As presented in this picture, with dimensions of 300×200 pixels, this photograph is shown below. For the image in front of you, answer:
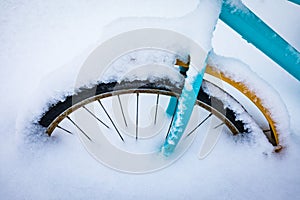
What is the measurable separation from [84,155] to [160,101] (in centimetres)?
31

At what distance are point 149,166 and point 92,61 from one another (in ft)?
1.26

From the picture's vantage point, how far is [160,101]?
109 centimetres

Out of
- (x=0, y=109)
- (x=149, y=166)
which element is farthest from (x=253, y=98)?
(x=0, y=109)

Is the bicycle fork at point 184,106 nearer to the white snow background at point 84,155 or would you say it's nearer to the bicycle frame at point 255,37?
the bicycle frame at point 255,37

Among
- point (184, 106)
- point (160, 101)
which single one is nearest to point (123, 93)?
point (184, 106)

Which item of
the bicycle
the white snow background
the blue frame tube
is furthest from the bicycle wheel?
the blue frame tube

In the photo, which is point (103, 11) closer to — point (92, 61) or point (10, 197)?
point (92, 61)

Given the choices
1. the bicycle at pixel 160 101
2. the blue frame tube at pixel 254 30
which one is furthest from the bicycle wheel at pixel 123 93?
the blue frame tube at pixel 254 30

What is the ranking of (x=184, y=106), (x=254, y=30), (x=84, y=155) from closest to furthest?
(x=254, y=30), (x=184, y=106), (x=84, y=155)

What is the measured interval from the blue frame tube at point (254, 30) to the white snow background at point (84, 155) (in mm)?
416

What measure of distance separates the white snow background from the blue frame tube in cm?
42

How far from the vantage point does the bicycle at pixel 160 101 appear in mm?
702

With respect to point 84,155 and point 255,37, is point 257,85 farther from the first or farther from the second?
point 84,155

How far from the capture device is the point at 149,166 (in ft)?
3.29
